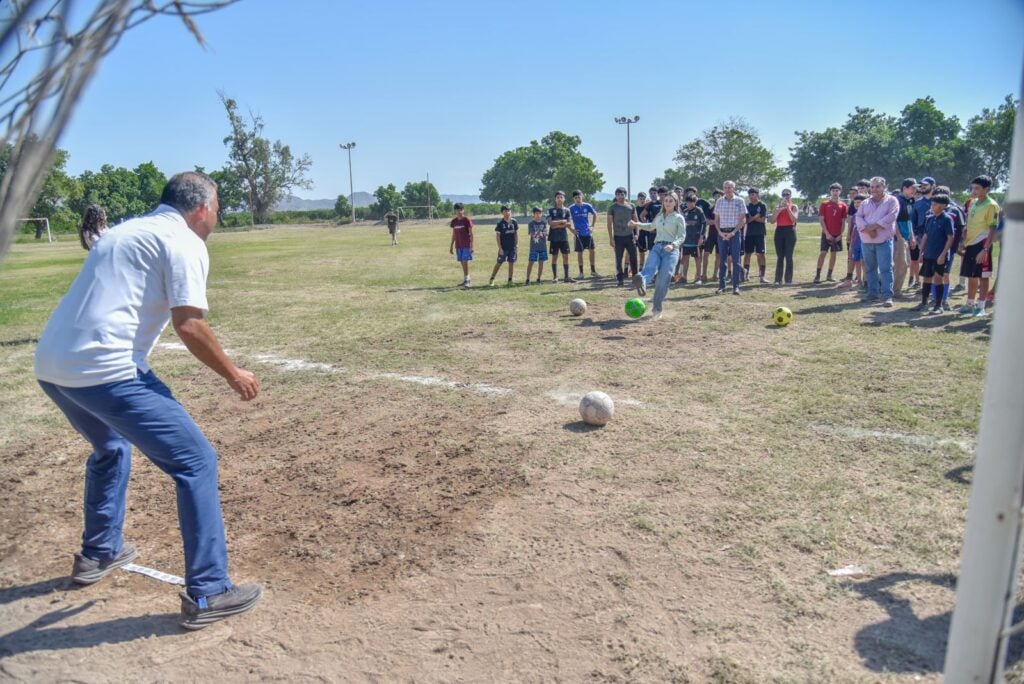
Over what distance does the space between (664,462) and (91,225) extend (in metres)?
7.60

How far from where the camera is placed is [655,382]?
25.3 feet

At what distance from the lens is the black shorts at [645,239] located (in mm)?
16422

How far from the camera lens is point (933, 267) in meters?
11.4

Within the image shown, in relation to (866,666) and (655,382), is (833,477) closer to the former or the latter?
(866,666)

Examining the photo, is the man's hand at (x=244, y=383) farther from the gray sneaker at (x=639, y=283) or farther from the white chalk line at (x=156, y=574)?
the gray sneaker at (x=639, y=283)

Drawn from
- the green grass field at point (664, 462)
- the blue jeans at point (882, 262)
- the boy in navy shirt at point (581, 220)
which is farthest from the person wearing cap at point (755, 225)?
the boy in navy shirt at point (581, 220)

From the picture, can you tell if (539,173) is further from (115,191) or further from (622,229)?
(622,229)

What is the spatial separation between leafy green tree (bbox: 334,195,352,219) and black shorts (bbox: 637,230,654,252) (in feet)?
248

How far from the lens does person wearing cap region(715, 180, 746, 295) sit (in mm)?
14078

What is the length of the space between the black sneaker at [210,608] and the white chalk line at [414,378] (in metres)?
3.97

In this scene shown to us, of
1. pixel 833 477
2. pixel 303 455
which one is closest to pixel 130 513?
pixel 303 455

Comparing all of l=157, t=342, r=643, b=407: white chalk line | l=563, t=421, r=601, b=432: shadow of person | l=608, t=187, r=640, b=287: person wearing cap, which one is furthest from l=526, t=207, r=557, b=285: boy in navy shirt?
l=563, t=421, r=601, b=432: shadow of person

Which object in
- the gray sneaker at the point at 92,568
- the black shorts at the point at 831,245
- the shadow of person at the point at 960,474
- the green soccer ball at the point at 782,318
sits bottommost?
the gray sneaker at the point at 92,568

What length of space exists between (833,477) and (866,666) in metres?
2.13
